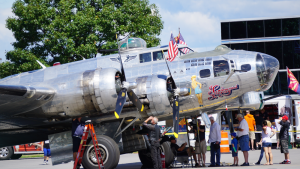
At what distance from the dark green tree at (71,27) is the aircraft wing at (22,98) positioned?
1343 cm

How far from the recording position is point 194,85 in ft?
38.2

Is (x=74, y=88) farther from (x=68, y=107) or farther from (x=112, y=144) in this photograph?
(x=112, y=144)

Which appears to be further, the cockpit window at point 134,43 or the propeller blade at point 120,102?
the cockpit window at point 134,43

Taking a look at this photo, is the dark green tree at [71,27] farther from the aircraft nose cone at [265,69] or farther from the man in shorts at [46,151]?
the aircraft nose cone at [265,69]

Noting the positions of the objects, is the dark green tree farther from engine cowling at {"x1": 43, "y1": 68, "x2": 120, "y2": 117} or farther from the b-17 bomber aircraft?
engine cowling at {"x1": 43, "y1": 68, "x2": 120, "y2": 117}

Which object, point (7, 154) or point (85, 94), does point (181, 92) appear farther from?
point (7, 154)

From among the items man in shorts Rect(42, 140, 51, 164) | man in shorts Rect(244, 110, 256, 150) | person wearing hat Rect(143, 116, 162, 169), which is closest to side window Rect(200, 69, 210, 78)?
person wearing hat Rect(143, 116, 162, 169)

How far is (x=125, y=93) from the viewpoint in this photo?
10375 mm

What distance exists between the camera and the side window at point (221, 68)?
11664mm

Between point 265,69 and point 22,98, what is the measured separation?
24.9 feet

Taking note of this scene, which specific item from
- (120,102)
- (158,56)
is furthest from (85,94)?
(158,56)

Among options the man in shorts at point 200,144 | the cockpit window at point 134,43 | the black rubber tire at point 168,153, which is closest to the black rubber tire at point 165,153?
the black rubber tire at point 168,153

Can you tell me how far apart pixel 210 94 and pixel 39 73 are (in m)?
5.80

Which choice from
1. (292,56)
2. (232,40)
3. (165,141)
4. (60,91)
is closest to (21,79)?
(60,91)
